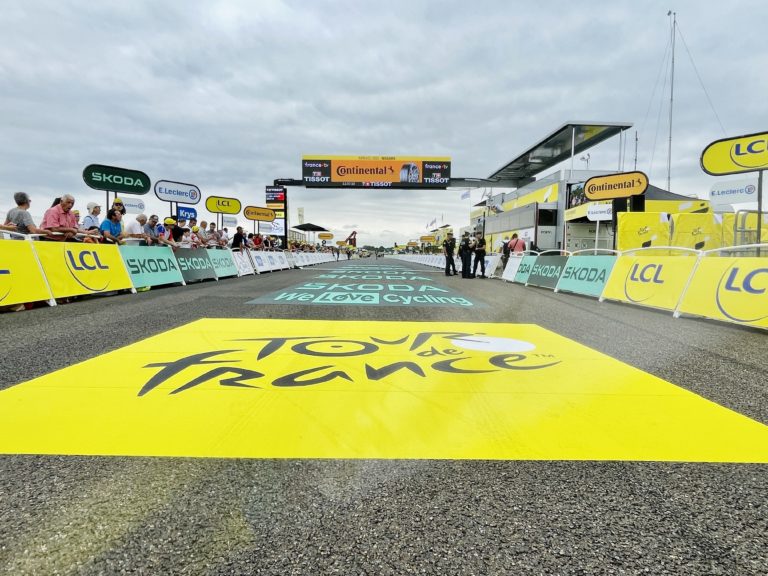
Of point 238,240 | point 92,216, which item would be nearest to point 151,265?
point 92,216

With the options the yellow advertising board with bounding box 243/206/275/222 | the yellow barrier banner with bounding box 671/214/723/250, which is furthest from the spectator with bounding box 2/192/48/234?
the yellow advertising board with bounding box 243/206/275/222

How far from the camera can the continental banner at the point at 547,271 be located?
11867 millimetres

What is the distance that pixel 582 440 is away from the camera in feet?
7.63

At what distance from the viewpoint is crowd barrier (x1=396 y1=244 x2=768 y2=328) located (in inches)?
233

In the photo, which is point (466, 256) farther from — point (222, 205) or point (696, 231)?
point (222, 205)

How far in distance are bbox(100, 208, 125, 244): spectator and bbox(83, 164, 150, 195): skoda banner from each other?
322cm

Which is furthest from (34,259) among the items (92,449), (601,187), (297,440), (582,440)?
(601,187)

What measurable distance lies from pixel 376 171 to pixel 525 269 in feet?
76.6

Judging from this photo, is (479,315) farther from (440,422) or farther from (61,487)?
(61,487)

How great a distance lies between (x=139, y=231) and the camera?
433 inches

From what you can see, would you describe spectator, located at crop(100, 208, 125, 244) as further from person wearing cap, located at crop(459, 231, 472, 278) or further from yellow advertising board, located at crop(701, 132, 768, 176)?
yellow advertising board, located at crop(701, 132, 768, 176)

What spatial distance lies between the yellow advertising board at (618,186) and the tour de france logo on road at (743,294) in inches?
391

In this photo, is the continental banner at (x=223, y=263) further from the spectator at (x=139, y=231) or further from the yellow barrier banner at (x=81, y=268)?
the yellow barrier banner at (x=81, y=268)

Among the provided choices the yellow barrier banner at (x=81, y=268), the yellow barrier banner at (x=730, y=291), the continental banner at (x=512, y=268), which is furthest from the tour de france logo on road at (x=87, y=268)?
the continental banner at (x=512, y=268)
